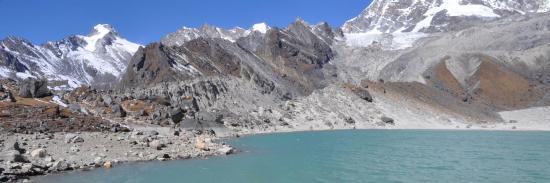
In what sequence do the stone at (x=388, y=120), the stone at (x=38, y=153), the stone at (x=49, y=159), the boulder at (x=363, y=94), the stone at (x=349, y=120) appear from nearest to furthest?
the stone at (x=49, y=159) → the stone at (x=38, y=153) → the stone at (x=349, y=120) → the stone at (x=388, y=120) → the boulder at (x=363, y=94)

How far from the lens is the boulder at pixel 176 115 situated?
291 ft

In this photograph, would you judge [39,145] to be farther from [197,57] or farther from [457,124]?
[197,57]

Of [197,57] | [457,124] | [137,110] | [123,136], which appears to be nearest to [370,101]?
[457,124]

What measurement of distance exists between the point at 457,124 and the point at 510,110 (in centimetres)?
3797

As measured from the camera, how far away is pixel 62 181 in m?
33.8

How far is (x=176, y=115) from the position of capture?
3521 inches

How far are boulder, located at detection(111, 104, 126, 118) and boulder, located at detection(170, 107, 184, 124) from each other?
9116 millimetres

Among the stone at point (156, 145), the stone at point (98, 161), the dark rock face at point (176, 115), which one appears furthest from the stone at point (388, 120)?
the stone at point (98, 161)

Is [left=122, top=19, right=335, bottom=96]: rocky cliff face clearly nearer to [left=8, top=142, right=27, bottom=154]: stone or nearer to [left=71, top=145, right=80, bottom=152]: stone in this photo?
[left=71, top=145, right=80, bottom=152]: stone

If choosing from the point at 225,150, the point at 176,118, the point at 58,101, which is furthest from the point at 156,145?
the point at 176,118

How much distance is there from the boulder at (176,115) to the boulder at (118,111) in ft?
29.9

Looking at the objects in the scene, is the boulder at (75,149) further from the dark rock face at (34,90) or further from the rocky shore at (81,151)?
the dark rock face at (34,90)

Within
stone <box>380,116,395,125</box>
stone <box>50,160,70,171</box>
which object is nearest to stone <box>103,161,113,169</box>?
stone <box>50,160,70,171</box>

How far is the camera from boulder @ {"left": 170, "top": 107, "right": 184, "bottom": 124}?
8862cm
